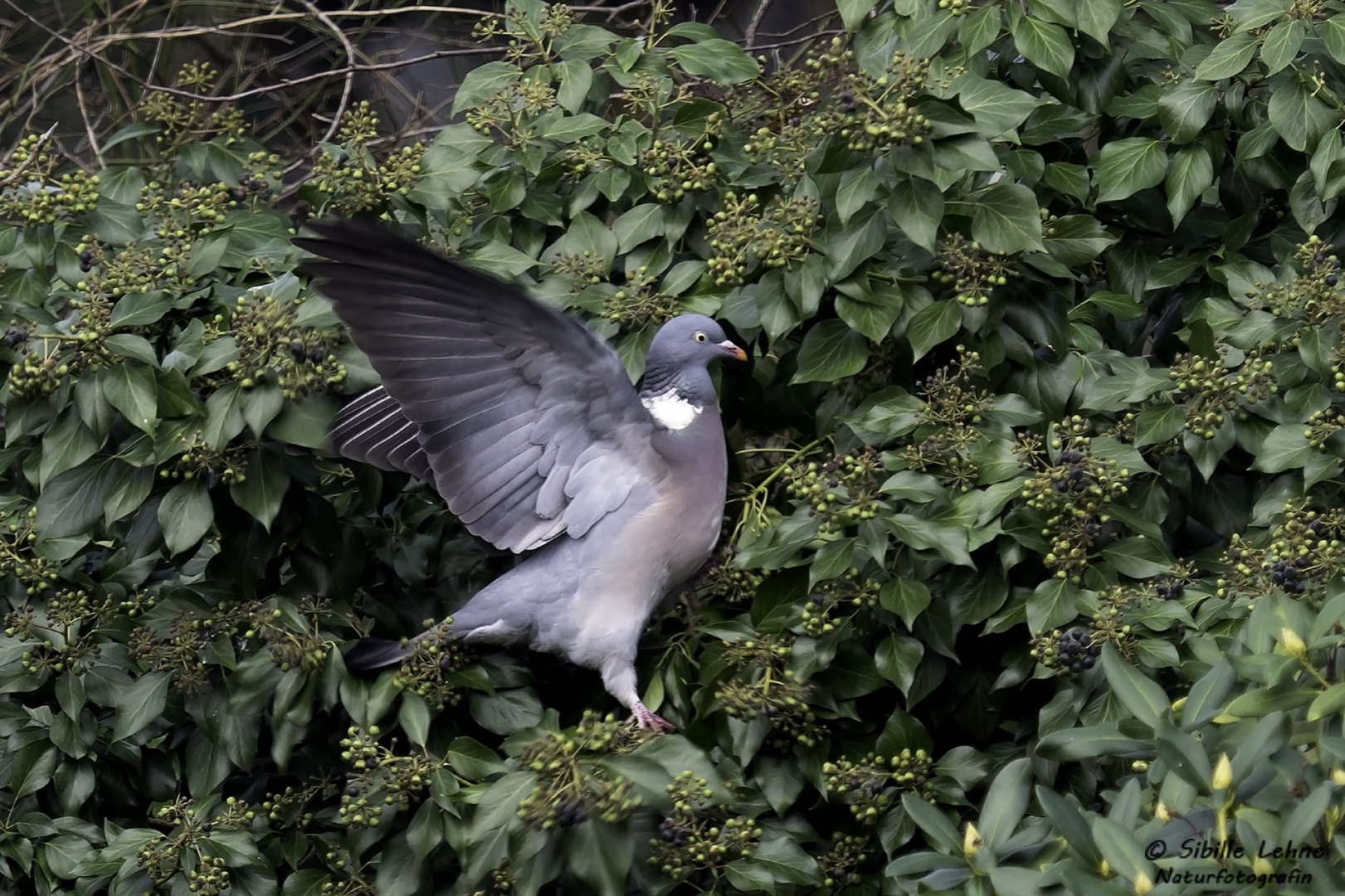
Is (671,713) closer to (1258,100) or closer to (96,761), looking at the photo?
(96,761)

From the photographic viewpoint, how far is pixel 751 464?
2.86 m

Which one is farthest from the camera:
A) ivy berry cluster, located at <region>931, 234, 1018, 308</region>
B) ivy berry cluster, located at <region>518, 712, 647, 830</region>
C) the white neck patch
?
the white neck patch

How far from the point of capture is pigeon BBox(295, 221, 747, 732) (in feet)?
8.02

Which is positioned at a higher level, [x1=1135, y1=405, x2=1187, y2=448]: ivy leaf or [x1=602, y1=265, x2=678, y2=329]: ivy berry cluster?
[x1=602, y1=265, x2=678, y2=329]: ivy berry cluster

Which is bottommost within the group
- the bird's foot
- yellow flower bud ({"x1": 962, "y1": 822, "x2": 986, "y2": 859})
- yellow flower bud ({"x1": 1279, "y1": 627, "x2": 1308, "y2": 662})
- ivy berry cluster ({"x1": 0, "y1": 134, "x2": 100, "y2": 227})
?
the bird's foot

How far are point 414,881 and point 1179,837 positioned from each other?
1.28m

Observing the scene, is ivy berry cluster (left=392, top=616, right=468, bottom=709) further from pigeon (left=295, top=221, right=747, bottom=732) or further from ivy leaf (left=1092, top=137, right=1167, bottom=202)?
ivy leaf (left=1092, top=137, right=1167, bottom=202)

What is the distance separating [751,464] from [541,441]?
468mm

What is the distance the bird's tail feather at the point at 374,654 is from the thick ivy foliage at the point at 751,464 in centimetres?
3

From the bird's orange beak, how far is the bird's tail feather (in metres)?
0.77

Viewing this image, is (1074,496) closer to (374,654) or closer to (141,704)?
(374,654)

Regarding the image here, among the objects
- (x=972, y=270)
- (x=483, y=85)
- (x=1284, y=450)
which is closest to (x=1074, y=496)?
(x=1284, y=450)

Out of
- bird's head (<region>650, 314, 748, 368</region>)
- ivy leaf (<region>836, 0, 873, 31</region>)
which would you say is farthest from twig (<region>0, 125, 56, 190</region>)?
ivy leaf (<region>836, 0, 873, 31</region>)

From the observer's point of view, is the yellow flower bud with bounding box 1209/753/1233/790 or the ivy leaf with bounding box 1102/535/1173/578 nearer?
the yellow flower bud with bounding box 1209/753/1233/790
